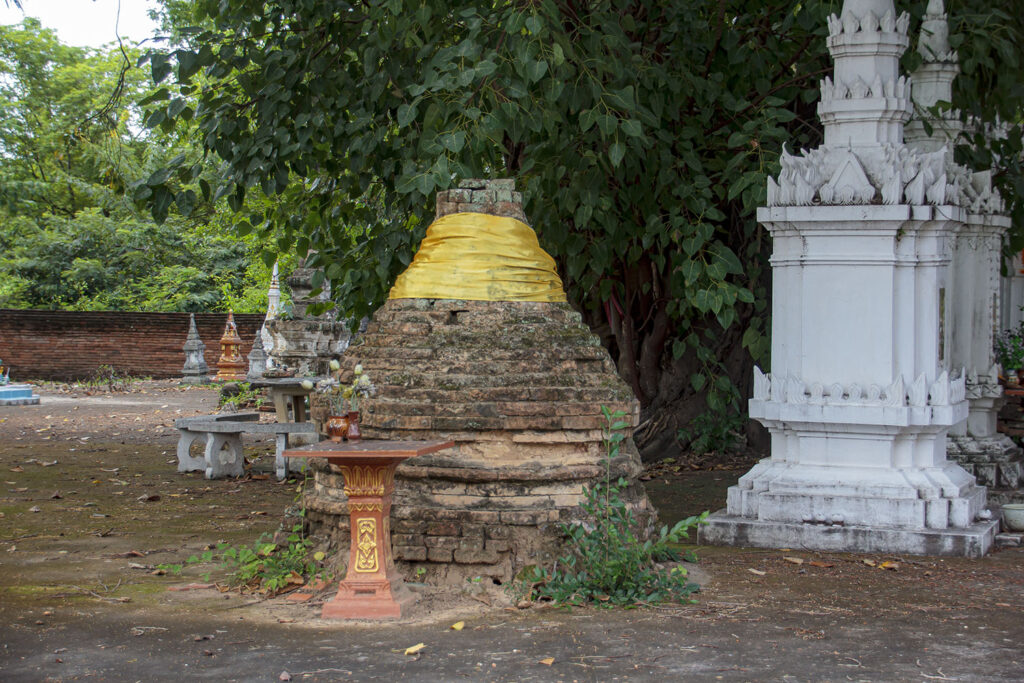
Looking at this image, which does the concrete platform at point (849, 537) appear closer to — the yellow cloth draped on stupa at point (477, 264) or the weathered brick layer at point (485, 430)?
the weathered brick layer at point (485, 430)

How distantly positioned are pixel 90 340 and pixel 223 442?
18.2 meters

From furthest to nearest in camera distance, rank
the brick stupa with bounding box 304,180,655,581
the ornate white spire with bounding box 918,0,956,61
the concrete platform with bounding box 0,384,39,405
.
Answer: the concrete platform with bounding box 0,384,39,405 < the ornate white spire with bounding box 918,0,956,61 < the brick stupa with bounding box 304,180,655,581

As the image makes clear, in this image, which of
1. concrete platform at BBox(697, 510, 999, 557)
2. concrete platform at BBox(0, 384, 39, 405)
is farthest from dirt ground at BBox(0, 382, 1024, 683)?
concrete platform at BBox(0, 384, 39, 405)

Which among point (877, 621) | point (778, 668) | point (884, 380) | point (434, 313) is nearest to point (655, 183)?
point (884, 380)

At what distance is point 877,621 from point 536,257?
2671 millimetres

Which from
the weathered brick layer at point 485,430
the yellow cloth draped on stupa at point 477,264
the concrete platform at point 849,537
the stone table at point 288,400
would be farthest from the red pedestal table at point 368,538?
the stone table at point 288,400

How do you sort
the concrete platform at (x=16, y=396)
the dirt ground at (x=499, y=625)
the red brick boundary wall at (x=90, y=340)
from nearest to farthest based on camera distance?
the dirt ground at (x=499, y=625) < the concrete platform at (x=16, y=396) < the red brick boundary wall at (x=90, y=340)

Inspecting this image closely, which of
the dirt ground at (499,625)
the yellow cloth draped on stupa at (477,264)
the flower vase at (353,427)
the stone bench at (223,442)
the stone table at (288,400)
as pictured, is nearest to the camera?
the dirt ground at (499,625)

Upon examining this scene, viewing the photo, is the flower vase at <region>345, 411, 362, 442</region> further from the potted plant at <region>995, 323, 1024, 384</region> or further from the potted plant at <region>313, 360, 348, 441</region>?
the potted plant at <region>995, 323, 1024, 384</region>

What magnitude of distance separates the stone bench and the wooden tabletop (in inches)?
200

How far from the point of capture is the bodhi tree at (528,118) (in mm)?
7422

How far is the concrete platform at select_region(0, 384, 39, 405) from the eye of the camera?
20.5 m

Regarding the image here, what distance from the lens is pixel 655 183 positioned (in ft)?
30.2

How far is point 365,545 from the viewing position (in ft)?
18.1
